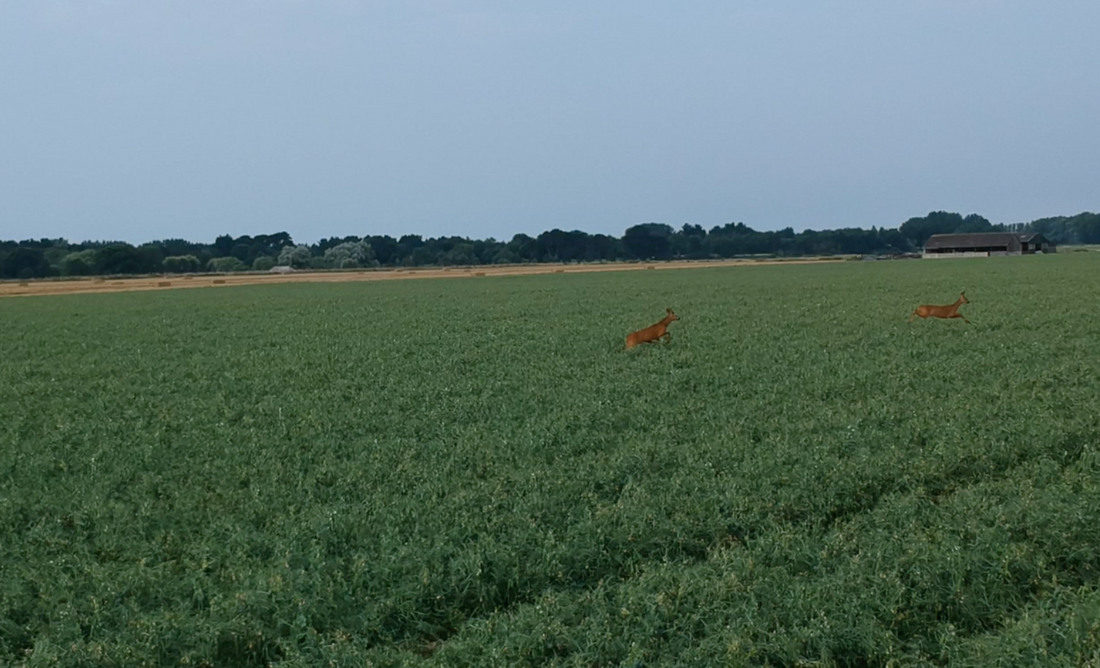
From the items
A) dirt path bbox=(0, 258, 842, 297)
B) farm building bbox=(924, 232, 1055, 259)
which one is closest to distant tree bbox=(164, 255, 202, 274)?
dirt path bbox=(0, 258, 842, 297)

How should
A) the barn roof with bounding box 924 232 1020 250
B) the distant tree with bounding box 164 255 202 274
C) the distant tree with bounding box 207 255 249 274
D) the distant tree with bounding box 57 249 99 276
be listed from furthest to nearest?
the distant tree with bounding box 207 255 249 274
the distant tree with bounding box 164 255 202 274
the barn roof with bounding box 924 232 1020 250
the distant tree with bounding box 57 249 99 276

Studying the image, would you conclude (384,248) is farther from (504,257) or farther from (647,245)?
(647,245)

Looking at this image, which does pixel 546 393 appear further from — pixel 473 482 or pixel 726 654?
pixel 726 654

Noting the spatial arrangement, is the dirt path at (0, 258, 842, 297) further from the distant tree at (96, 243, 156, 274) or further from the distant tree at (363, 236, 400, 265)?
the distant tree at (363, 236, 400, 265)

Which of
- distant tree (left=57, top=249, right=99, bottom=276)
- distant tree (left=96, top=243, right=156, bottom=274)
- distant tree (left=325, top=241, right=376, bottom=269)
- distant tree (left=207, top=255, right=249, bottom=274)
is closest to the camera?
distant tree (left=57, top=249, right=99, bottom=276)

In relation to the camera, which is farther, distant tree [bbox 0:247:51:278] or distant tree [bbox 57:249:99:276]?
distant tree [bbox 57:249:99:276]

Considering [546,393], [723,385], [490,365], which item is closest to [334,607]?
[546,393]

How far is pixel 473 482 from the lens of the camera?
8.73m

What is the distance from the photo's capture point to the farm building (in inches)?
4990

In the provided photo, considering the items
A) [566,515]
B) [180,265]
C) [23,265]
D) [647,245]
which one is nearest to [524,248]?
[647,245]

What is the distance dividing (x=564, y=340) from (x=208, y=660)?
15667mm

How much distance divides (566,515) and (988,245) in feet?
456

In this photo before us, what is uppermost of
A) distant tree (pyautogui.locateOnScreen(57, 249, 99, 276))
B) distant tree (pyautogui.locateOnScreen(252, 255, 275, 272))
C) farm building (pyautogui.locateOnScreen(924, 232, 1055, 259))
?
distant tree (pyautogui.locateOnScreen(57, 249, 99, 276))

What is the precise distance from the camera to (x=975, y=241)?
13088 cm
